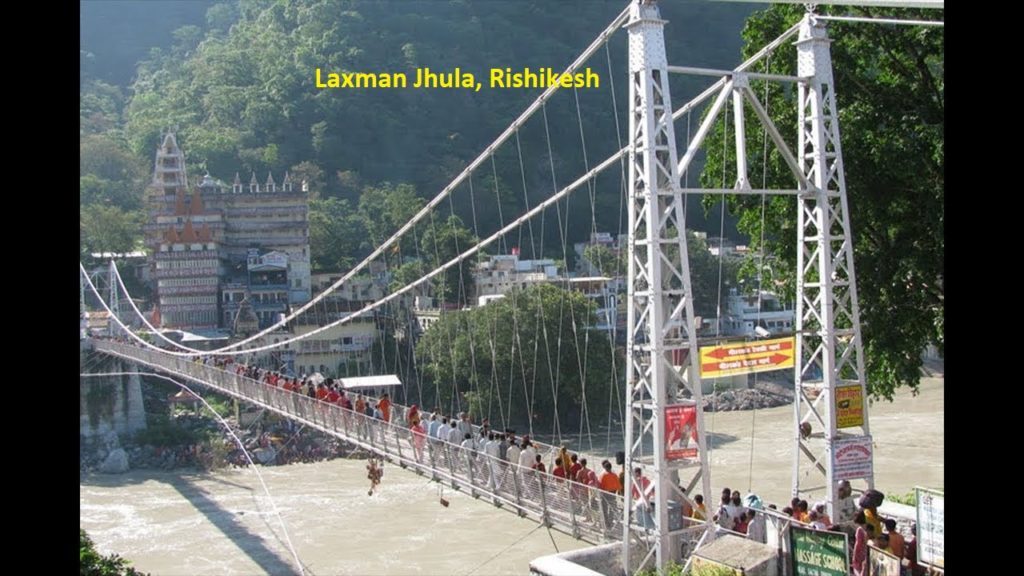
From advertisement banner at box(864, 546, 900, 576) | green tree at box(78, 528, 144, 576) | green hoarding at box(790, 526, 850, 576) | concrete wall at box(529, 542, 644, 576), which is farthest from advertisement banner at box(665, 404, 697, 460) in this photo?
green tree at box(78, 528, 144, 576)

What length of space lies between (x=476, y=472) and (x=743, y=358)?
2.75m

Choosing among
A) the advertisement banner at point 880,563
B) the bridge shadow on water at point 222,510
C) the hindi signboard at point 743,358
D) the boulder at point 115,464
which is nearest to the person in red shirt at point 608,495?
the hindi signboard at point 743,358

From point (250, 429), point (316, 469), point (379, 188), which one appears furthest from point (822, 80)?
point (379, 188)

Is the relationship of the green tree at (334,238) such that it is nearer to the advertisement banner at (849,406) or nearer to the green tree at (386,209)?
the green tree at (386,209)

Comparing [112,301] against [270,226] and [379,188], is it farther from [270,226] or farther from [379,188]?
[379,188]

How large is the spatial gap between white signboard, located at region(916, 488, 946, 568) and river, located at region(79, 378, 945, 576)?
9.81 metres

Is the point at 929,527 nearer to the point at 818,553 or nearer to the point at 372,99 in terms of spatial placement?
the point at 818,553

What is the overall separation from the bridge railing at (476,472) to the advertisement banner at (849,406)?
1567 millimetres

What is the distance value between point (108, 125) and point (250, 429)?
43.1 m

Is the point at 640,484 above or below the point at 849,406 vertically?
below

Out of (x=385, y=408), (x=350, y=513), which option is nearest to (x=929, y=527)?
(x=385, y=408)

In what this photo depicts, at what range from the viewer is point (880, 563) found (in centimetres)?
565

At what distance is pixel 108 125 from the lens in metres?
68.0

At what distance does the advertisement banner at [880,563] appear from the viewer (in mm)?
5578
